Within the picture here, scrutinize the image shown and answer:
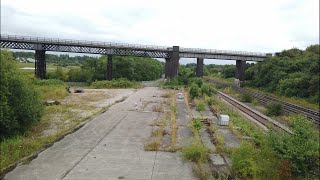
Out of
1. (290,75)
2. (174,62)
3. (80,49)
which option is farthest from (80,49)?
(290,75)

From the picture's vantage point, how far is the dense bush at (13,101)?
17.0m

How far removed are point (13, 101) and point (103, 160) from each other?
21.0 feet

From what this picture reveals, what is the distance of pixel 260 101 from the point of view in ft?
162

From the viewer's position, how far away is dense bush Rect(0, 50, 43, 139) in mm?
16984

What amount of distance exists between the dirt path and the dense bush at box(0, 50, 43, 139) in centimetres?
245

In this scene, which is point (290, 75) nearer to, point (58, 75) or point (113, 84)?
point (113, 84)

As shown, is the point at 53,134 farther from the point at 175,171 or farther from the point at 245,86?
the point at 245,86

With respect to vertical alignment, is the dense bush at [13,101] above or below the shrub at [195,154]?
above

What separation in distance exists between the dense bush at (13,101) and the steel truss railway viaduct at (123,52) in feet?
136

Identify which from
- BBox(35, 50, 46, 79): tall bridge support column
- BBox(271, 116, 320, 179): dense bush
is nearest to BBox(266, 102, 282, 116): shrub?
BBox(271, 116, 320, 179): dense bush

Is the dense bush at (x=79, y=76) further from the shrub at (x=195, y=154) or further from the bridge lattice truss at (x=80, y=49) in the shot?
the shrub at (x=195, y=154)

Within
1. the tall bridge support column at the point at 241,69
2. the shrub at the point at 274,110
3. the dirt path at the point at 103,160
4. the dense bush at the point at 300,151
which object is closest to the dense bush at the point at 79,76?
the tall bridge support column at the point at 241,69

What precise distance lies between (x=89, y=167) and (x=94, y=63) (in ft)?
226

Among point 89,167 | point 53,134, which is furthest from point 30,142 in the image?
point 89,167
